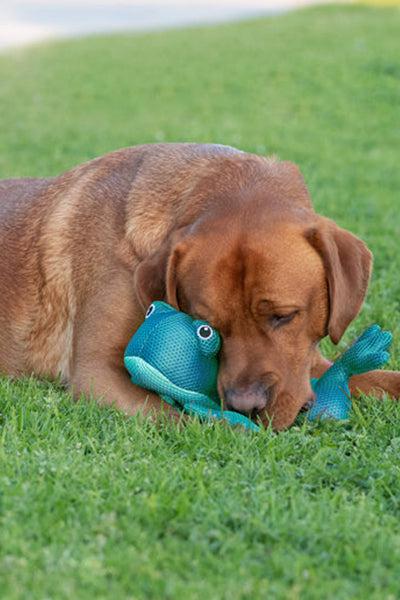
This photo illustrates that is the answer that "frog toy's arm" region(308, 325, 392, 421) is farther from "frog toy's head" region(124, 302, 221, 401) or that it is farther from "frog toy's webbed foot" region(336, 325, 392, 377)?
"frog toy's head" region(124, 302, 221, 401)

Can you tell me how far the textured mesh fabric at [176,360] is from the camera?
186 inches

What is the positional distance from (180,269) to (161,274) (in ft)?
0.45

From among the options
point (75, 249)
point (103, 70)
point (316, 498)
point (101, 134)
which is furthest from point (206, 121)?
point (316, 498)

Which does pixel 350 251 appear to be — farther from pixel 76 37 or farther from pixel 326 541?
pixel 76 37

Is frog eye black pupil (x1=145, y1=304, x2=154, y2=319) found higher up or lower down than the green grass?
higher up

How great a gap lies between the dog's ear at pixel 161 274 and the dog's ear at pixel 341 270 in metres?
0.60

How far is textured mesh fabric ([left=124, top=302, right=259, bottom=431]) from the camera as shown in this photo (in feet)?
15.5

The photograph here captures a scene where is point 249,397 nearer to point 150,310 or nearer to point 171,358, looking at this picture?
point 171,358

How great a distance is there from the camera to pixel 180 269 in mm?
4684

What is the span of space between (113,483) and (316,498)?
0.77m

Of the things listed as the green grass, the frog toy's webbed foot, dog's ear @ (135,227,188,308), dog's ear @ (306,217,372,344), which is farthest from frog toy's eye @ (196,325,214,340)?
the frog toy's webbed foot

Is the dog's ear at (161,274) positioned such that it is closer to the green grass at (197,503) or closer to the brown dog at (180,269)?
the brown dog at (180,269)

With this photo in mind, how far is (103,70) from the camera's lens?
19.4m

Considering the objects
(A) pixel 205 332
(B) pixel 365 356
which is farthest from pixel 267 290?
(B) pixel 365 356
